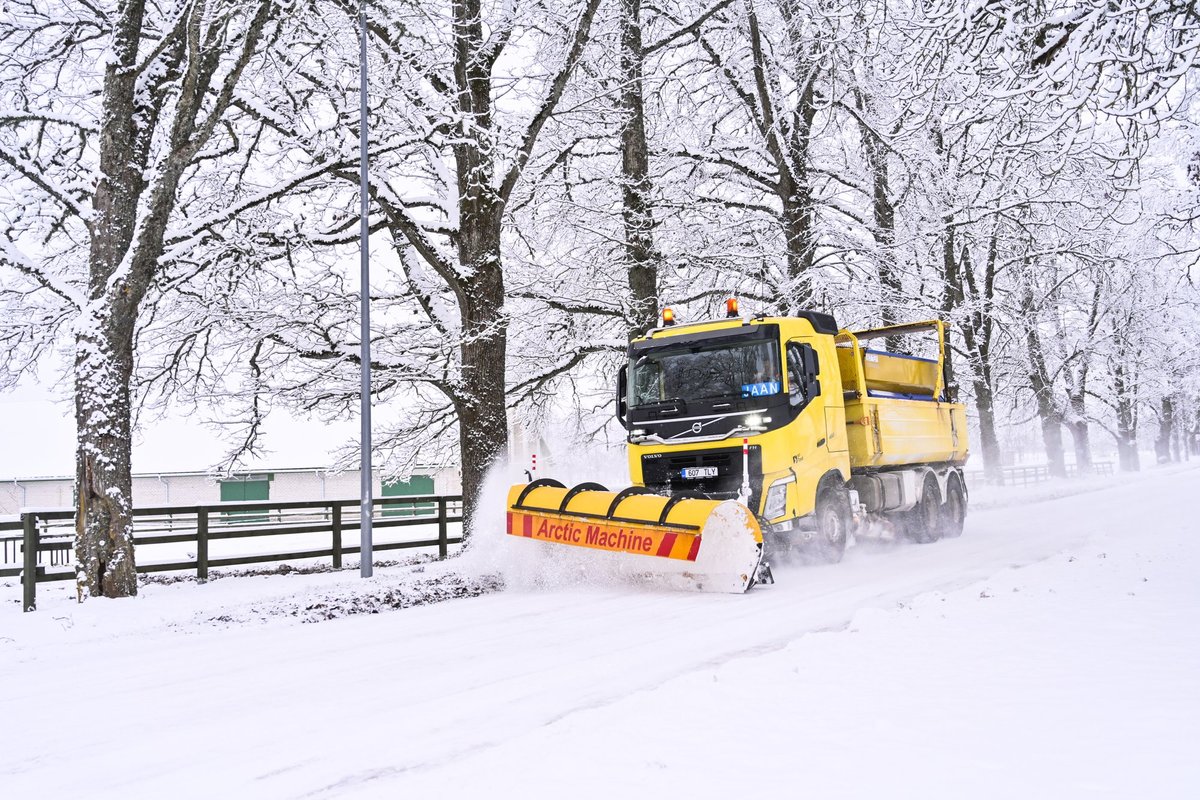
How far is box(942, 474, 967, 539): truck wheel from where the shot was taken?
49.7 ft

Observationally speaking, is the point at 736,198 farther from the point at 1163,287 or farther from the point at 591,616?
the point at 1163,287

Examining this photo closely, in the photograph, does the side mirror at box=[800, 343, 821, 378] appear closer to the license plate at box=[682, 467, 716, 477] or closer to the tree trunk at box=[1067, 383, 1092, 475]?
the license plate at box=[682, 467, 716, 477]

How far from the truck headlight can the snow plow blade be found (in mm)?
1023

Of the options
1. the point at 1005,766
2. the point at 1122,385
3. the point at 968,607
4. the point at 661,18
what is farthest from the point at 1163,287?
the point at 1005,766

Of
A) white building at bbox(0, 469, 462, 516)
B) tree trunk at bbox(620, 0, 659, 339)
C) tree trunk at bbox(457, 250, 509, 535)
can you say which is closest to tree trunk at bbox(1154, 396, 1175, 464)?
white building at bbox(0, 469, 462, 516)

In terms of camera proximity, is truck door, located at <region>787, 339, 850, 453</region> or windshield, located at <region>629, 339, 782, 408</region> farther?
truck door, located at <region>787, 339, 850, 453</region>

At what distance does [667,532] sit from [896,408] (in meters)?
5.55

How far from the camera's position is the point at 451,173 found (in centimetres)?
1429

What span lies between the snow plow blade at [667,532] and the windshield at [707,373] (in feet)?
4.92

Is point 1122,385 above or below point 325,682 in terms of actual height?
above

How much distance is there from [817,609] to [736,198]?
45.4 ft

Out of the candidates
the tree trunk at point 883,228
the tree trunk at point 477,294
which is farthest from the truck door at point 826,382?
the tree trunk at point 883,228

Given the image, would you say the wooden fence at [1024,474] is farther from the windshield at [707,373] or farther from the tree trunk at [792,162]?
the windshield at [707,373]

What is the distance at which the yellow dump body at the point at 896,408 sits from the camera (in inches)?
480
